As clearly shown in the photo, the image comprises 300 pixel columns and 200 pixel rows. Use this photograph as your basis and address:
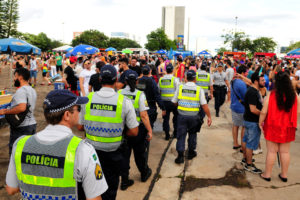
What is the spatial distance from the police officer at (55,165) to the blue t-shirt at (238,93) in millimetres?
4302

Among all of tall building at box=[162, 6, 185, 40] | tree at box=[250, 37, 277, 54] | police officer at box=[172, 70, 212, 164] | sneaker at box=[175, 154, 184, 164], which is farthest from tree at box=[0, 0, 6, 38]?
tall building at box=[162, 6, 185, 40]

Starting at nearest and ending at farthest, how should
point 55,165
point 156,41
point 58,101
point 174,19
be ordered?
1. point 55,165
2. point 58,101
3. point 156,41
4. point 174,19

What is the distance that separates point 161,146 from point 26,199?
4.45 m

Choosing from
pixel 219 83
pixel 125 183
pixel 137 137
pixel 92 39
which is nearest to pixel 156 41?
pixel 92 39

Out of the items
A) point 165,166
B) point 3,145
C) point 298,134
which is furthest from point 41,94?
point 298,134

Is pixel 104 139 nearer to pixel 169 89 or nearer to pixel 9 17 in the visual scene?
pixel 169 89

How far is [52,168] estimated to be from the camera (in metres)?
1.43

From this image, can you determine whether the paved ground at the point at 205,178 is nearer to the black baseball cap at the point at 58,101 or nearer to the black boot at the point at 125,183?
the black boot at the point at 125,183

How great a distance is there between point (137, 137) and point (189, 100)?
1418 millimetres

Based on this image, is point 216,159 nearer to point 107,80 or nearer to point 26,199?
point 107,80

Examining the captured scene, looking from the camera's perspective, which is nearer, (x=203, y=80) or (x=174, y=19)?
(x=203, y=80)

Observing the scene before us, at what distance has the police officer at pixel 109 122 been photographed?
2.72 metres

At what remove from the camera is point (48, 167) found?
1.43 metres

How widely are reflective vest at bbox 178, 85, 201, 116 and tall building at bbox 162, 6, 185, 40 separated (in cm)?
14867
